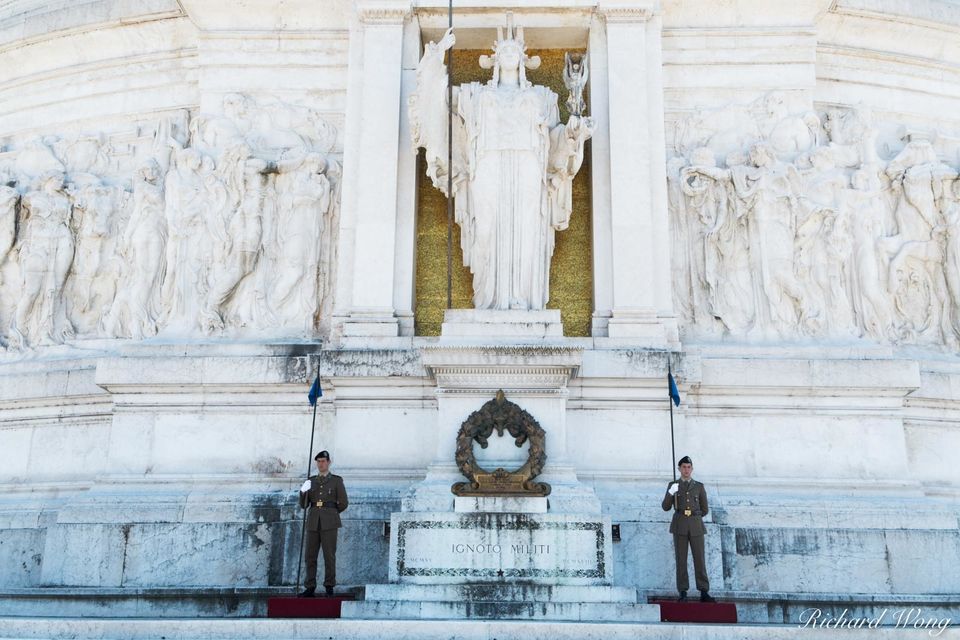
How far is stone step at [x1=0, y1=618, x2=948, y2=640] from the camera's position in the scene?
31.5 feet

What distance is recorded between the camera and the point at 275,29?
55.8 feet

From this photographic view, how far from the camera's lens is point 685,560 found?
38.7ft

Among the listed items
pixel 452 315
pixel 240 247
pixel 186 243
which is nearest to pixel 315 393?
pixel 452 315

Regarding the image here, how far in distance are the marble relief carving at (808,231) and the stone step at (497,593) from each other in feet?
18.3

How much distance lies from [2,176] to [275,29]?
6.25 m

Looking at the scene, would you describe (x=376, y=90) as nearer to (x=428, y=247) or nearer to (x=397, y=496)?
(x=428, y=247)

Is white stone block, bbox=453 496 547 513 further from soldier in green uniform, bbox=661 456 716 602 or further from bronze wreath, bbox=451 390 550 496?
soldier in green uniform, bbox=661 456 716 602

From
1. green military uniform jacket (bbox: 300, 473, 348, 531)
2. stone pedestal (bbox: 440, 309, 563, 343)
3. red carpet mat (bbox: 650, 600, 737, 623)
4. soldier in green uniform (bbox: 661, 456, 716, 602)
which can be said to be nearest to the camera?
red carpet mat (bbox: 650, 600, 737, 623)

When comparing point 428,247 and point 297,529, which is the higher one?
point 428,247

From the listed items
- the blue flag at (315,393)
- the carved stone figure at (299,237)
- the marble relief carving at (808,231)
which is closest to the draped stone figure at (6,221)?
the carved stone figure at (299,237)

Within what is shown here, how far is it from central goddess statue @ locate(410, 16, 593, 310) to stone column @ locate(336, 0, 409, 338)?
899 mm

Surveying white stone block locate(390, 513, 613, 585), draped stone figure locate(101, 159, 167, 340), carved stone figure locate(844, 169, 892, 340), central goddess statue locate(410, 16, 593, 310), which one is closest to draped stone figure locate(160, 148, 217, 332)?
draped stone figure locate(101, 159, 167, 340)

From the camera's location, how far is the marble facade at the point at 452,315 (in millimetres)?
13320

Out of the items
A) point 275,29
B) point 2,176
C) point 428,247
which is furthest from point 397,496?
point 2,176
